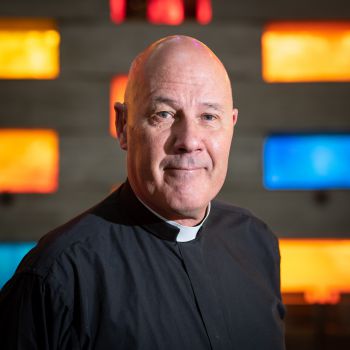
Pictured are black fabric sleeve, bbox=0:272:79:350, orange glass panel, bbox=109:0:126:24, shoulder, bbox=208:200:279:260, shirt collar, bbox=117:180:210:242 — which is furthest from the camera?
orange glass panel, bbox=109:0:126:24

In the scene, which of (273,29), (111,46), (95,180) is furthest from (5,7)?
(273,29)

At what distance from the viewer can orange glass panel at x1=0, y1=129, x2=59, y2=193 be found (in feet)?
20.4

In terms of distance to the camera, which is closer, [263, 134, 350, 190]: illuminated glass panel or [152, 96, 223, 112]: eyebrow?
[152, 96, 223, 112]: eyebrow

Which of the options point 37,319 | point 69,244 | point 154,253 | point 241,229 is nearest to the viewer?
point 37,319

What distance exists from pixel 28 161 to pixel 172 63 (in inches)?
212

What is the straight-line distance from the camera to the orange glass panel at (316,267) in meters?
6.26

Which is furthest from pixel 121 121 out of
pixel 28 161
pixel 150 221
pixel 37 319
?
pixel 28 161

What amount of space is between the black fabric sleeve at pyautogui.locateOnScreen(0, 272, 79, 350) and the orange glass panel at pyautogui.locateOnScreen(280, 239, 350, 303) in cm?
540

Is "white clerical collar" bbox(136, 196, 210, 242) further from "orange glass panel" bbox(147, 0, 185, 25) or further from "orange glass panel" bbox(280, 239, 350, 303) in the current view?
"orange glass panel" bbox(147, 0, 185, 25)

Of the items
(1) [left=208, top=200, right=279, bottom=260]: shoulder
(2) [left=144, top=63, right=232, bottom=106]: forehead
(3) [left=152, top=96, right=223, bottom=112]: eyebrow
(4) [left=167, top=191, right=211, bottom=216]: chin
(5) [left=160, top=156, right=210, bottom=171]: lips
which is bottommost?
(1) [left=208, top=200, right=279, bottom=260]: shoulder

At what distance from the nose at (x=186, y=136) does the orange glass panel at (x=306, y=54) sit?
5383 mm

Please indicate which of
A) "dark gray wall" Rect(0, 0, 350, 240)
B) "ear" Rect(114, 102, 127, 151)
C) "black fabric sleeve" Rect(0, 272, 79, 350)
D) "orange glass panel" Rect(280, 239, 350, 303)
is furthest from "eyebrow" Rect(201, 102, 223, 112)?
"orange glass panel" Rect(280, 239, 350, 303)

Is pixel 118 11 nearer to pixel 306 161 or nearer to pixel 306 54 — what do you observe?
pixel 306 54

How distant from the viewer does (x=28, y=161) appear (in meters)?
6.27
